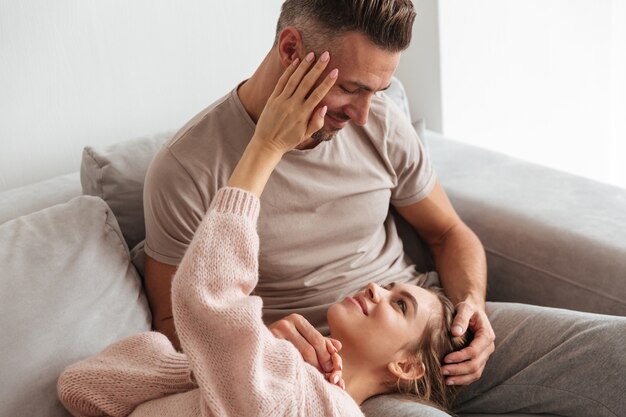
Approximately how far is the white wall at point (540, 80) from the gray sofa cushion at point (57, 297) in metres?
1.44

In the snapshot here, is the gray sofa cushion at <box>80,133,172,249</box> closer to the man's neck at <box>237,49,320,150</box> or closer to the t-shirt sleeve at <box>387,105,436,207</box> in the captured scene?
the man's neck at <box>237,49,320,150</box>

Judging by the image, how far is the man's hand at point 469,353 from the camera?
5.27ft

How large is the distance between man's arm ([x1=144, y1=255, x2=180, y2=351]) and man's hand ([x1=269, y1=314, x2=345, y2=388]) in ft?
0.96

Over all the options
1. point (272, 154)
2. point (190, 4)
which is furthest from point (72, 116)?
point (272, 154)

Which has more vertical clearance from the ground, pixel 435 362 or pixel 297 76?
pixel 297 76

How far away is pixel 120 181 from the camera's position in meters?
1.77

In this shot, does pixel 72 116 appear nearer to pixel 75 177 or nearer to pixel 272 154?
pixel 75 177

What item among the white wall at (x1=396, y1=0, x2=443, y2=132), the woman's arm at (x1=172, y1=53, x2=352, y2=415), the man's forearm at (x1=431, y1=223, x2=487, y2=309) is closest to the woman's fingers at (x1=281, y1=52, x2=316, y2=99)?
the woman's arm at (x1=172, y1=53, x2=352, y2=415)

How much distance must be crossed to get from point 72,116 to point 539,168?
1274mm

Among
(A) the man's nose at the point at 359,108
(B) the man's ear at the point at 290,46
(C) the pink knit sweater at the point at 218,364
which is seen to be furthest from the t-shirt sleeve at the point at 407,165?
(C) the pink knit sweater at the point at 218,364

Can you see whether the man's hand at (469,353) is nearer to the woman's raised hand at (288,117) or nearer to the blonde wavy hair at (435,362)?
the blonde wavy hair at (435,362)

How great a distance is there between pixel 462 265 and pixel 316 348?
0.56 meters

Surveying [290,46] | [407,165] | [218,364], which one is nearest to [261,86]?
[290,46]

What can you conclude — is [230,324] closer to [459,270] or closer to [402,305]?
[402,305]
